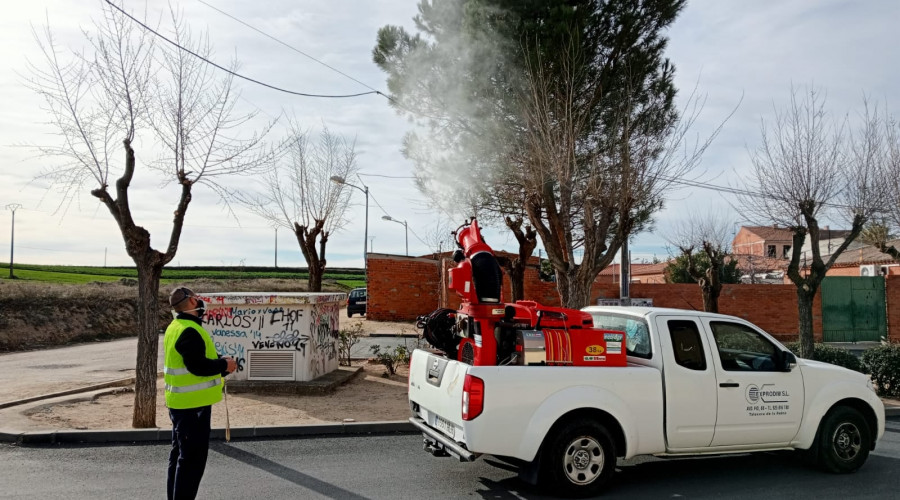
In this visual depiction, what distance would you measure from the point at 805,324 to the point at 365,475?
352 inches

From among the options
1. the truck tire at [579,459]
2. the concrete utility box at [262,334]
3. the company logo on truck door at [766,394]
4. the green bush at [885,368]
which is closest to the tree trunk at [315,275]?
the concrete utility box at [262,334]

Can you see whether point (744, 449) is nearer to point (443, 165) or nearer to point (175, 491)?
point (175, 491)

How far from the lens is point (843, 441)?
619 centimetres

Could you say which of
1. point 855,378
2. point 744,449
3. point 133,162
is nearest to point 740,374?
point 744,449

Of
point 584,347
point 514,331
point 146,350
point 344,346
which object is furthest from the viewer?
point 344,346

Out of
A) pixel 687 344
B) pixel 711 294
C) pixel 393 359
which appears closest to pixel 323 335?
pixel 393 359

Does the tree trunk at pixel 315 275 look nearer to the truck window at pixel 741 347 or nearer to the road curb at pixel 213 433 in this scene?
the road curb at pixel 213 433

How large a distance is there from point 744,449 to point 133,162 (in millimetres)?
7049

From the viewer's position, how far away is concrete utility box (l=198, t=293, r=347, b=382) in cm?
1005

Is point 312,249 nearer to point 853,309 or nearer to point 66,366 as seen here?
point 66,366

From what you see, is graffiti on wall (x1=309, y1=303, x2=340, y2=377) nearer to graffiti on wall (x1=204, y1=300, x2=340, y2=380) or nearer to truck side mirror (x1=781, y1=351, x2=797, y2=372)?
graffiti on wall (x1=204, y1=300, x2=340, y2=380)

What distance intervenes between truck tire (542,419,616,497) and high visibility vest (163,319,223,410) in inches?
100

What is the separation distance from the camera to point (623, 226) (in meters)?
10.8

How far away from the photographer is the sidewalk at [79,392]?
23.3 ft
